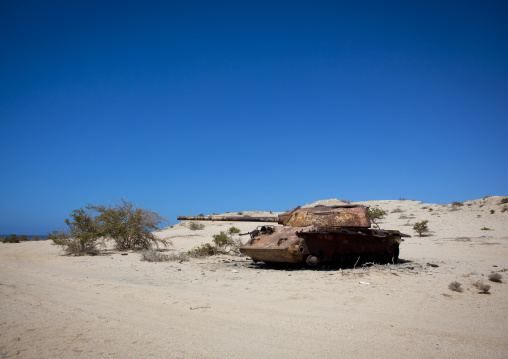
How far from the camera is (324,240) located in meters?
9.42

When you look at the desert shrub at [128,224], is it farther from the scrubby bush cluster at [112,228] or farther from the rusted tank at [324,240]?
the rusted tank at [324,240]

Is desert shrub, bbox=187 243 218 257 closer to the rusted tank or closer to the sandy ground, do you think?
the rusted tank

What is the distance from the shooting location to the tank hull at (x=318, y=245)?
899 cm

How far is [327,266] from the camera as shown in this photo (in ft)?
32.8

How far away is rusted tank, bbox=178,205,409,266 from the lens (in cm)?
904

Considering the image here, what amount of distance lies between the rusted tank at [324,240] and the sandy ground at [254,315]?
2.00 feet

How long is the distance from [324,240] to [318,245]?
0.80ft

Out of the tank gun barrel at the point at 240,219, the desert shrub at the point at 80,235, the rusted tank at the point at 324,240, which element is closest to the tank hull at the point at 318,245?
the rusted tank at the point at 324,240

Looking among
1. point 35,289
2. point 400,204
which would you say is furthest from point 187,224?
point 35,289

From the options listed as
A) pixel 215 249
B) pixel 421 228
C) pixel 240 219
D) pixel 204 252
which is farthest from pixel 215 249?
pixel 421 228

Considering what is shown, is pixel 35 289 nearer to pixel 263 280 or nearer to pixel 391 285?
pixel 263 280

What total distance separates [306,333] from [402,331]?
1.11 m

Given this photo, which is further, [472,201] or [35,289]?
[472,201]

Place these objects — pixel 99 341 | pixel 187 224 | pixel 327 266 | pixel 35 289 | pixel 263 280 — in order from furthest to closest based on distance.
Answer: pixel 187 224 < pixel 327 266 < pixel 263 280 < pixel 35 289 < pixel 99 341
